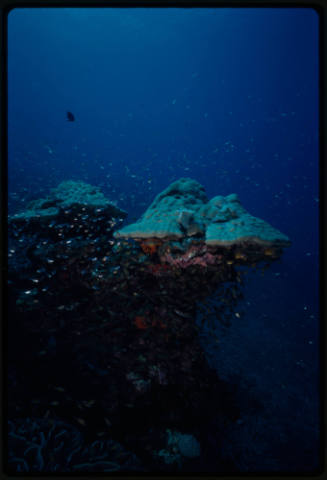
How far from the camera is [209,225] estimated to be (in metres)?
3.78

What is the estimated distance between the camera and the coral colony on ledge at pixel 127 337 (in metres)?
3.56

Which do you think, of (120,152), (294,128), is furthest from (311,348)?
(120,152)

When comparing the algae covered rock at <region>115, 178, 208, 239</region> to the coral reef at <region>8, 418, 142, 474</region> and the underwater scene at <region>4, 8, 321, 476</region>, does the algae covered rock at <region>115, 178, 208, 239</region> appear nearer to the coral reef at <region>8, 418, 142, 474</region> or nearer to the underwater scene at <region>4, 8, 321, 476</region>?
the underwater scene at <region>4, 8, 321, 476</region>

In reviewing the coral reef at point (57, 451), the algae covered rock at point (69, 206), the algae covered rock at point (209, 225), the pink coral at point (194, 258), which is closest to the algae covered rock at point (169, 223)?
the algae covered rock at point (209, 225)

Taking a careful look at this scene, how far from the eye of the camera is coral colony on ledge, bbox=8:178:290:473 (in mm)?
3559

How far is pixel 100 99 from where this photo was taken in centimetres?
7706

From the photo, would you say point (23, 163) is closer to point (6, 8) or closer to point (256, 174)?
point (6, 8)

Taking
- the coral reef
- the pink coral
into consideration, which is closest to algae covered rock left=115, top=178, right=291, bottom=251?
the pink coral

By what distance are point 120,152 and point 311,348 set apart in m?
78.9

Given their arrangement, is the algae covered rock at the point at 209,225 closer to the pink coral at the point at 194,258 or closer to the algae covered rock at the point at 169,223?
the algae covered rock at the point at 169,223

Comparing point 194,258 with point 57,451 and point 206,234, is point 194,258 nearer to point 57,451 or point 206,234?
point 206,234

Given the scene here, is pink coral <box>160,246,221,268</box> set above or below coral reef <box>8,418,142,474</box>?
above

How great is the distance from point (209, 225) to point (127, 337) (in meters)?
2.77

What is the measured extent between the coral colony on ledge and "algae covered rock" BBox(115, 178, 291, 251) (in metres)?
0.02
